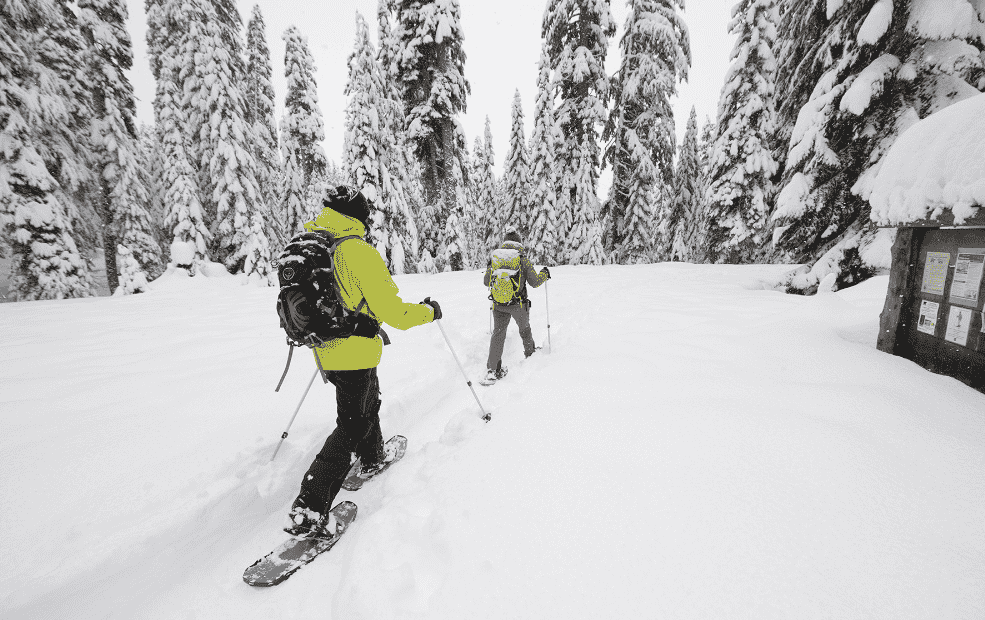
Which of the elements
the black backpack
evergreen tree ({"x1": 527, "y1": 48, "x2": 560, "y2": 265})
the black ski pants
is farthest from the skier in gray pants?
evergreen tree ({"x1": 527, "y1": 48, "x2": 560, "y2": 265})

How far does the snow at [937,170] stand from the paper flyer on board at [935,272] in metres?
0.42

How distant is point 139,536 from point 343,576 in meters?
1.40

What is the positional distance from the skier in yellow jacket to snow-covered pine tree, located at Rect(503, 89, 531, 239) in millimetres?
22357

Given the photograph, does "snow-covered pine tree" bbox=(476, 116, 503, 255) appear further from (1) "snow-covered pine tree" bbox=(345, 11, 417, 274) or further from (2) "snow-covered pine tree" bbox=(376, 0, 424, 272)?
(1) "snow-covered pine tree" bbox=(345, 11, 417, 274)

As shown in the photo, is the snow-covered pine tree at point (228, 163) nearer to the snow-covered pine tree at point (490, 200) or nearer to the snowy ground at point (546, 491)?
the snowy ground at point (546, 491)

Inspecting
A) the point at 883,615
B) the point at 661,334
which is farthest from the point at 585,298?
the point at 883,615

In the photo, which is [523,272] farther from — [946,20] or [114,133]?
[114,133]

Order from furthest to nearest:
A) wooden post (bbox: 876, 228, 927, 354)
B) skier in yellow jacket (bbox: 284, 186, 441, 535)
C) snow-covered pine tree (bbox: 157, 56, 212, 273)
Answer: snow-covered pine tree (bbox: 157, 56, 212, 273) < wooden post (bbox: 876, 228, 927, 354) < skier in yellow jacket (bbox: 284, 186, 441, 535)

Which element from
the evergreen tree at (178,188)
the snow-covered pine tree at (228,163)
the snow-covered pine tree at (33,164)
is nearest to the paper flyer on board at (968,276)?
the snow-covered pine tree at (228,163)

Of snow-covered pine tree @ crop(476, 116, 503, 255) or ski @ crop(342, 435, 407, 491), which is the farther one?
snow-covered pine tree @ crop(476, 116, 503, 255)

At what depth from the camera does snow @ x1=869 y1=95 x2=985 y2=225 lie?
2.92 meters

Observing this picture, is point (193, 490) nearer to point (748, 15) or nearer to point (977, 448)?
point (977, 448)

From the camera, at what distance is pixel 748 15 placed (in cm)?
1334

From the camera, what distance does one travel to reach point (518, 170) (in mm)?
25938
